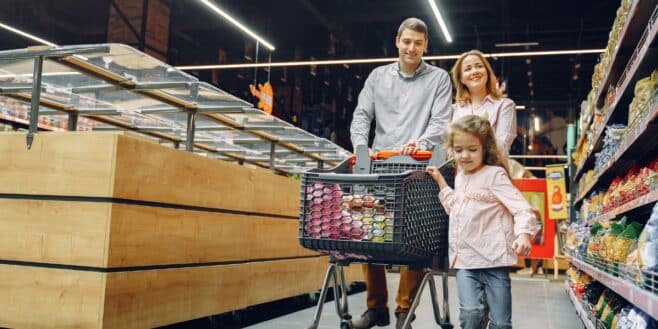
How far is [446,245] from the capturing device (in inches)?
101

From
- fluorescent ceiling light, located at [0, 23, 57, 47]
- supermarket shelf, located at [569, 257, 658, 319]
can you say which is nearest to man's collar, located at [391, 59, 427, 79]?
supermarket shelf, located at [569, 257, 658, 319]

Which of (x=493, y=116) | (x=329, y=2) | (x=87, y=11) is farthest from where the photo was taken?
(x=329, y=2)

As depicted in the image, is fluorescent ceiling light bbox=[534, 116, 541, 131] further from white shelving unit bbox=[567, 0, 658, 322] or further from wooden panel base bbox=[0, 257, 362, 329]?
wooden panel base bbox=[0, 257, 362, 329]

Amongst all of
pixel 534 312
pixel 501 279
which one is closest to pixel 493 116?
pixel 501 279

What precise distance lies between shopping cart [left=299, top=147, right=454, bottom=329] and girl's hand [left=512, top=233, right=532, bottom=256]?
1.11ft

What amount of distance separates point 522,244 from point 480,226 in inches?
7.7

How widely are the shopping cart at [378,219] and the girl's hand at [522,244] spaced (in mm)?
339

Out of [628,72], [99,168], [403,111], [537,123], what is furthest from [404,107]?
[537,123]

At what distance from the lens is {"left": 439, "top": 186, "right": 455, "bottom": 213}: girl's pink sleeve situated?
242 cm

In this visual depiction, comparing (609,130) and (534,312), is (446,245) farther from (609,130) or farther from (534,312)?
(534,312)

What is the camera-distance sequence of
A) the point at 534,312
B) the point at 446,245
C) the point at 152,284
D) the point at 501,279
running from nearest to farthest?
the point at 501,279, the point at 446,245, the point at 152,284, the point at 534,312

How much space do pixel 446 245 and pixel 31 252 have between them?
184 centimetres

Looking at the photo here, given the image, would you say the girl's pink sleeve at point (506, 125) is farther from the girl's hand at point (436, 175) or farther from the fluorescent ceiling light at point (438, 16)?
the fluorescent ceiling light at point (438, 16)

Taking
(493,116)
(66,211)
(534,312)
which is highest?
(493,116)
